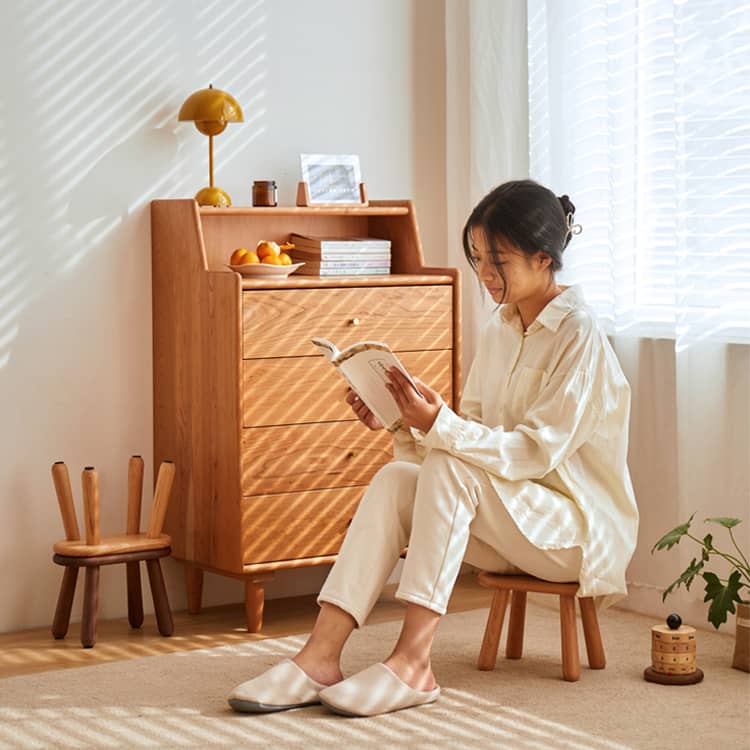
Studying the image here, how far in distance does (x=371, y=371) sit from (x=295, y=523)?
2.67 feet

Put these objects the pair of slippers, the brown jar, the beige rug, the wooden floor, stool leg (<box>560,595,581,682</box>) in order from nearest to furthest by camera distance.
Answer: the beige rug, the pair of slippers, stool leg (<box>560,595,581,682</box>), the wooden floor, the brown jar

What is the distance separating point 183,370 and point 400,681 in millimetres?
1215

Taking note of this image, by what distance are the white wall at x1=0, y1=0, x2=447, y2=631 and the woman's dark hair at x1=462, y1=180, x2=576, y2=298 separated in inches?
42.8

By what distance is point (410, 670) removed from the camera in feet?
8.61

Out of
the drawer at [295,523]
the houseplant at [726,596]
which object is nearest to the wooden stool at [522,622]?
the houseplant at [726,596]

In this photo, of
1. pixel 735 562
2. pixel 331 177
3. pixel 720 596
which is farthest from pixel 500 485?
pixel 331 177

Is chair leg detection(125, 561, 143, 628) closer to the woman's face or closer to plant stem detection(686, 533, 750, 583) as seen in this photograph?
the woman's face

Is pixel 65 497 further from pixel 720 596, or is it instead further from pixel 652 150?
pixel 652 150

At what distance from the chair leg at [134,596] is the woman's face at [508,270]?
4.02 feet

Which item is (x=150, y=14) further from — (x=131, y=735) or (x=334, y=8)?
(x=131, y=735)

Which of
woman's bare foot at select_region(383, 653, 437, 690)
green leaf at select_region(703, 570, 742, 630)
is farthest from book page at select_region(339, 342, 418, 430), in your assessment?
green leaf at select_region(703, 570, 742, 630)

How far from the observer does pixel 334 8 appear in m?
3.85

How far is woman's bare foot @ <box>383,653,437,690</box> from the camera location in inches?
103

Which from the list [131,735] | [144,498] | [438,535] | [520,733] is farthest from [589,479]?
[144,498]
